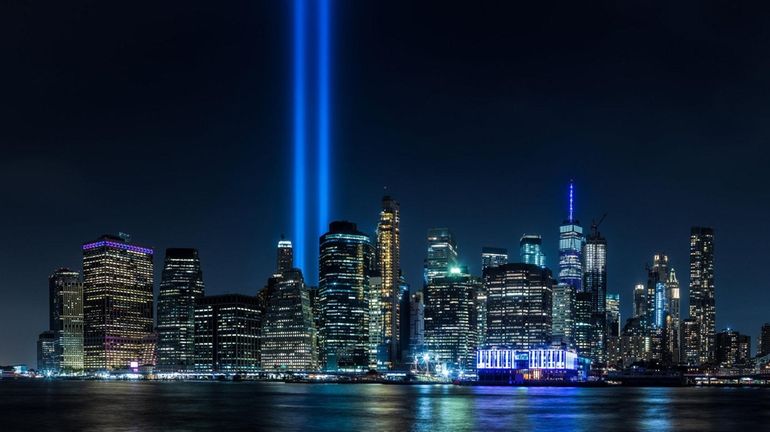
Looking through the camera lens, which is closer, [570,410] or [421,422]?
[421,422]

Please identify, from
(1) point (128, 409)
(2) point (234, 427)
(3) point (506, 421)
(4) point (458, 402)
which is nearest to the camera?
(2) point (234, 427)

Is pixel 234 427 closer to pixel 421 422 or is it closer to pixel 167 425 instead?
pixel 167 425

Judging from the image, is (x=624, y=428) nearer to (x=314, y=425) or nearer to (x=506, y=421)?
(x=506, y=421)

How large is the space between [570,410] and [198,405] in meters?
59.7

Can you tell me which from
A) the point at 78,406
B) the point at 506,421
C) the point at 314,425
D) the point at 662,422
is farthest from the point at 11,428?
the point at 662,422

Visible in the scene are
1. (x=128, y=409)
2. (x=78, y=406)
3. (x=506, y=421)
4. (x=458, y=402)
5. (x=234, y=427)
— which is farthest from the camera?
(x=458, y=402)

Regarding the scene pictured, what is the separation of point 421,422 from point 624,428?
79.2ft

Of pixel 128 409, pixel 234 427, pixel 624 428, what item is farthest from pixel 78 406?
pixel 624 428

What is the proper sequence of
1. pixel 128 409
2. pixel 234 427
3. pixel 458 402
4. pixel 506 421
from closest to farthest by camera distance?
pixel 234 427 → pixel 506 421 → pixel 128 409 → pixel 458 402

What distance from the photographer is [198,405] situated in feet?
540

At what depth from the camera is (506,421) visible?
416 feet

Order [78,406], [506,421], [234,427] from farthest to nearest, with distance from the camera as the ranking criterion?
[78,406] → [506,421] → [234,427]

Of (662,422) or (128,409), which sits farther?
(128,409)

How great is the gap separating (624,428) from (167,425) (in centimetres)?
5377
